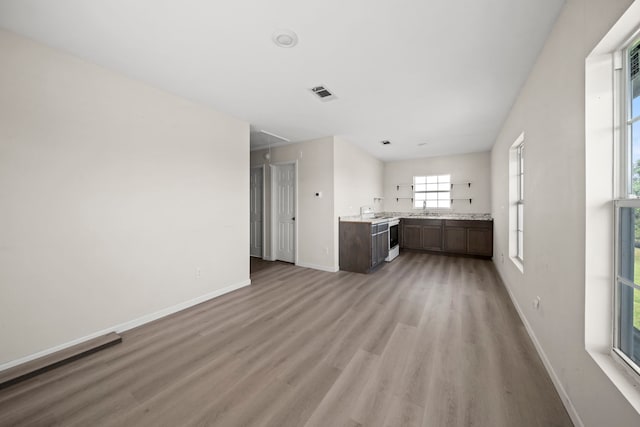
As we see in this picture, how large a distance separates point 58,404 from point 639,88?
3.75 meters

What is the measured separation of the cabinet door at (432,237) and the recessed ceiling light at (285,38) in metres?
5.57

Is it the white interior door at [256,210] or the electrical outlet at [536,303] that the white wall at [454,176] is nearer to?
the white interior door at [256,210]

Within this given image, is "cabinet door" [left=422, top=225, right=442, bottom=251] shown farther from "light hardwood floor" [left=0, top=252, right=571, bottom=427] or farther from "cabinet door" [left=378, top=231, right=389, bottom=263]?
"light hardwood floor" [left=0, top=252, right=571, bottom=427]

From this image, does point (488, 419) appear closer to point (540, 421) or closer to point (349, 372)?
point (540, 421)

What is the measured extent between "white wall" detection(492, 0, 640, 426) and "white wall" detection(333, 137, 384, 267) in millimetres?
2928

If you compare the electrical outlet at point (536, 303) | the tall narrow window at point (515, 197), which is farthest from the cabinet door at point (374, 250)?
the electrical outlet at point (536, 303)

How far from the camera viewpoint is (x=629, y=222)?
114cm

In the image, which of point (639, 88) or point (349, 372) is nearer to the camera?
point (639, 88)

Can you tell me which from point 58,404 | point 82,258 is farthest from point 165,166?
point 58,404

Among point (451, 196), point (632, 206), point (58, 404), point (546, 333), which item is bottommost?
point (58, 404)

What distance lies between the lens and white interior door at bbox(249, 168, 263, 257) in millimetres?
5633

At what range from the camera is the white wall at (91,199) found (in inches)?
72.3

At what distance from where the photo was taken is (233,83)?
2598mm

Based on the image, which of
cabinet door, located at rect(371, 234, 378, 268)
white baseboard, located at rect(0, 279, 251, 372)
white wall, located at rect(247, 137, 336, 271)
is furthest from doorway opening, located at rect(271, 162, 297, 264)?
cabinet door, located at rect(371, 234, 378, 268)
